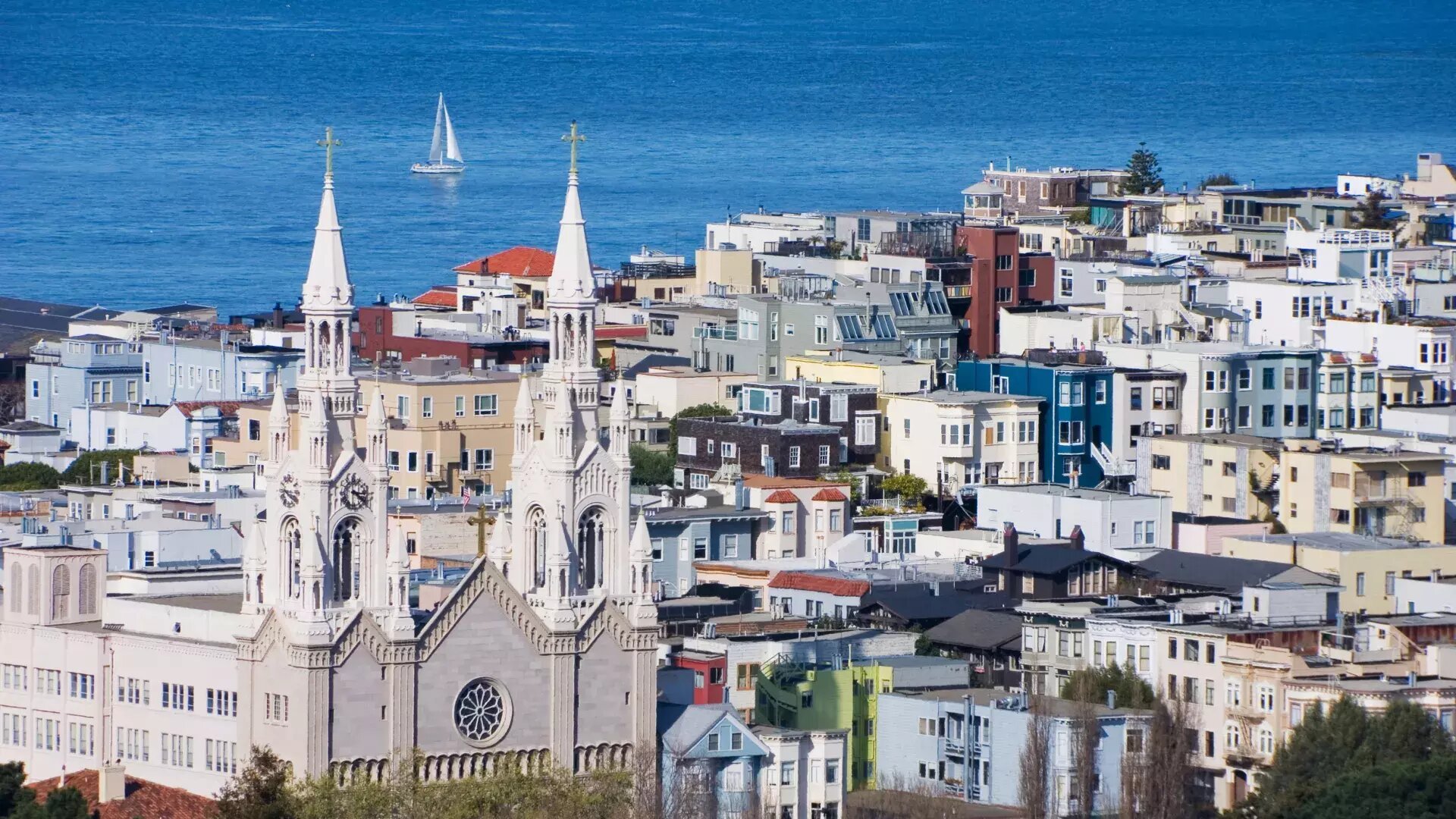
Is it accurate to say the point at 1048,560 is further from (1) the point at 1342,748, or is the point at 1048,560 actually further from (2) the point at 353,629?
(2) the point at 353,629

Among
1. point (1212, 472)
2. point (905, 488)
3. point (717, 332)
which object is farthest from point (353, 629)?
point (717, 332)

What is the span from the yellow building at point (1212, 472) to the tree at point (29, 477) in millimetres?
28538

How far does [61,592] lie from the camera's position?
80.7 metres

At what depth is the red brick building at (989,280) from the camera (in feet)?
477

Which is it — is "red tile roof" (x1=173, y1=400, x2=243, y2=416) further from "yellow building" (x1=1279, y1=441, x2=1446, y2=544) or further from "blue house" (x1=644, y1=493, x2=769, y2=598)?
"yellow building" (x1=1279, y1=441, x2=1446, y2=544)

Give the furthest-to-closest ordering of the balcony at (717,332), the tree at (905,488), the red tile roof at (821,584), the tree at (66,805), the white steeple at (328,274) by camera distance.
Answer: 1. the balcony at (717,332)
2. the tree at (905,488)
3. the red tile roof at (821,584)
4. the white steeple at (328,274)
5. the tree at (66,805)

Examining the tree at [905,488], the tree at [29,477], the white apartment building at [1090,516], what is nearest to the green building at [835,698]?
the white apartment building at [1090,516]

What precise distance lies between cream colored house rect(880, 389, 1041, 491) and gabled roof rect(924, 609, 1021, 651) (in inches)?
1097

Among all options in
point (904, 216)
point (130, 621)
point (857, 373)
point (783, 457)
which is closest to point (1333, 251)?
point (904, 216)

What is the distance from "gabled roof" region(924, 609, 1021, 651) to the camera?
93.0 m

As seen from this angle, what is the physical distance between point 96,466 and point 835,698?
37098mm

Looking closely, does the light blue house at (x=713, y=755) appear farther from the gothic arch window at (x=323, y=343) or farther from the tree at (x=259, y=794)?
the gothic arch window at (x=323, y=343)

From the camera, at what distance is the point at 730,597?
101125 mm

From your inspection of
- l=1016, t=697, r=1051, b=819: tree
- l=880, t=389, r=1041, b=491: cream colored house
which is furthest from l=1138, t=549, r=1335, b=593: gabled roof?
l=880, t=389, r=1041, b=491: cream colored house
